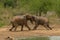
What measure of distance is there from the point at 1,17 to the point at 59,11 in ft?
20.4

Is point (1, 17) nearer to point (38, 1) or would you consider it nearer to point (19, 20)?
point (38, 1)

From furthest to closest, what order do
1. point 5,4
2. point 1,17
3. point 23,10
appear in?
point 5,4
point 23,10
point 1,17

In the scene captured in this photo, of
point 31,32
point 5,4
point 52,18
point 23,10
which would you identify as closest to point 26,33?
point 31,32

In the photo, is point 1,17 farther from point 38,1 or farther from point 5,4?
point 5,4

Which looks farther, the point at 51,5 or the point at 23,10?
the point at 23,10

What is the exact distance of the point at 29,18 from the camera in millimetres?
23266

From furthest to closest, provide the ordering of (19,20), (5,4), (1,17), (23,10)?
(5,4) < (23,10) < (1,17) < (19,20)

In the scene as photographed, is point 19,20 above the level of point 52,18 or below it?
above

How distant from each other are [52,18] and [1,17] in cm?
540

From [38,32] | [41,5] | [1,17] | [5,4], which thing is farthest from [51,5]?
[5,4]

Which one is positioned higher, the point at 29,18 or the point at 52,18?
the point at 29,18

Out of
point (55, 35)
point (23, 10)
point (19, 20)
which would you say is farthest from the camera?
point (23, 10)

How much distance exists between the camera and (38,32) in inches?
839

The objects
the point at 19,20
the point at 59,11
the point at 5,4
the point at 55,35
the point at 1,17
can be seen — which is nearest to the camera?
the point at 55,35
